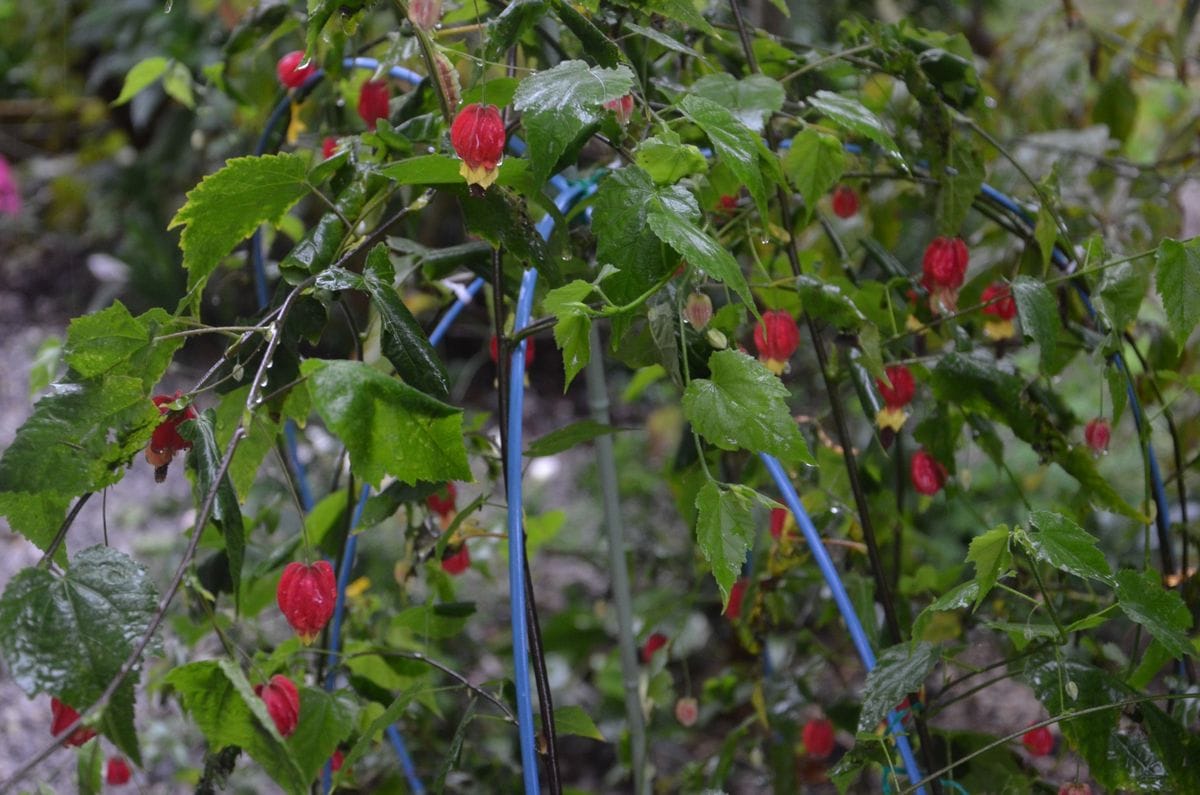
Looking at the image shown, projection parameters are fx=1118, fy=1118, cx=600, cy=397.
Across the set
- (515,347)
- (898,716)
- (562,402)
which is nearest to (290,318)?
(515,347)

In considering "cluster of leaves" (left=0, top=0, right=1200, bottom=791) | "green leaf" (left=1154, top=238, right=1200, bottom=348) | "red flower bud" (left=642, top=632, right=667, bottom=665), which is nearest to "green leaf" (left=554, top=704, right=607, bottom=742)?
"cluster of leaves" (left=0, top=0, right=1200, bottom=791)

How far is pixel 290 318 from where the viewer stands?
701mm

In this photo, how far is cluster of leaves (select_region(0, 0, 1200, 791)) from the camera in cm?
59

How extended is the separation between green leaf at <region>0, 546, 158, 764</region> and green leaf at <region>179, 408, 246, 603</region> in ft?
0.18

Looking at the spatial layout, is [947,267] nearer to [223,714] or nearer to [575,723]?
[575,723]

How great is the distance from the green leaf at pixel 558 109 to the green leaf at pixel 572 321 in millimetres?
75

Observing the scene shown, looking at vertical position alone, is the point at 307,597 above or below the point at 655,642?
above

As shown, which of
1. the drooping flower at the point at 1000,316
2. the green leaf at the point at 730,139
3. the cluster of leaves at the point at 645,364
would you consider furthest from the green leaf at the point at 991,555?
the drooping flower at the point at 1000,316

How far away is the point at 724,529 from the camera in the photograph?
2.10 ft

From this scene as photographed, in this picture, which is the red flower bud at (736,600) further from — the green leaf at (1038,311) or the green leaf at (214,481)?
the green leaf at (214,481)

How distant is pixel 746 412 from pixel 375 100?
0.56m

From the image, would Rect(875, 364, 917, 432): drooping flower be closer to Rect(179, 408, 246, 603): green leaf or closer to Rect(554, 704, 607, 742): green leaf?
Rect(554, 704, 607, 742): green leaf

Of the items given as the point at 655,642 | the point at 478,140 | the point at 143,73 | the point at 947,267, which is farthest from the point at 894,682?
the point at 143,73

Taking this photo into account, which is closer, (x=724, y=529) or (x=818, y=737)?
(x=724, y=529)
